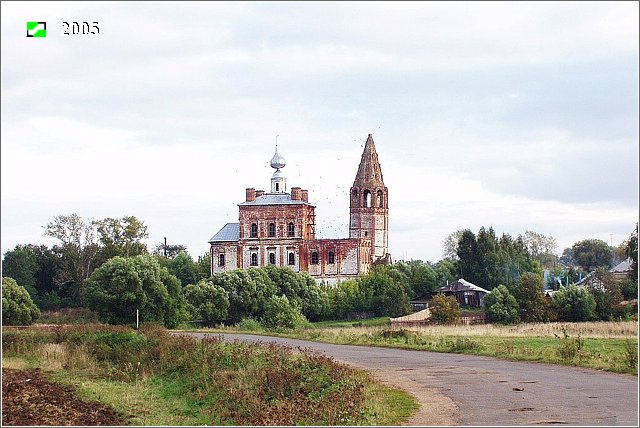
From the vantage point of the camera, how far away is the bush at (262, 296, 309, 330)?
51.2 m

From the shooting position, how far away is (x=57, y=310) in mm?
66812

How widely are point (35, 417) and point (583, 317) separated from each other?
45281mm

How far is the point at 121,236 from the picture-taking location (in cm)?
7900

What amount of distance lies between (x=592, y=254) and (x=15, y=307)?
84.3 meters

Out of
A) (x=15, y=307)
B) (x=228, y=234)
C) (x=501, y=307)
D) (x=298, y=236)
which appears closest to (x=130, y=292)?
(x=15, y=307)

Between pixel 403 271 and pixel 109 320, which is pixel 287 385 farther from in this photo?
pixel 403 271

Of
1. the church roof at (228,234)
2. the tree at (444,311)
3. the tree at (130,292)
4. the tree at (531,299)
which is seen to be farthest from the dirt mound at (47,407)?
the church roof at (228,234)

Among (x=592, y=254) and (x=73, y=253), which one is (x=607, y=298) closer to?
(x=73, y=253)

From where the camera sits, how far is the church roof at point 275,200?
3268 inches

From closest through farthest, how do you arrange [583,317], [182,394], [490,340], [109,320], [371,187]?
[182,394], [490,340], [109,320], [583,317], [371,187]

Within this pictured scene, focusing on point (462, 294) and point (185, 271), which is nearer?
point (462, 294)

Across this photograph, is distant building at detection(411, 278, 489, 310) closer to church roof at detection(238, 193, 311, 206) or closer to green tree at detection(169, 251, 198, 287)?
church roof at detection(238, 193, 311, 206)

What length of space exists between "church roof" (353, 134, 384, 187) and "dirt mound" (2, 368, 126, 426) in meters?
66.2

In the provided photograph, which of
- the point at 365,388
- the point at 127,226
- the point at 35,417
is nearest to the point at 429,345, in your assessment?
the point at 365,388
